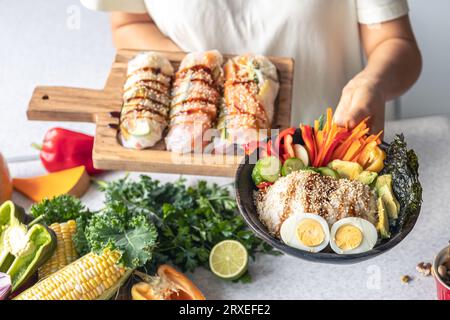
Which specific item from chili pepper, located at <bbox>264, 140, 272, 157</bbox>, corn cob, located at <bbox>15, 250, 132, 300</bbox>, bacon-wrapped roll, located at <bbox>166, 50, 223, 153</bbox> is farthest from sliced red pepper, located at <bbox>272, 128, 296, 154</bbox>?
corn cob, located at <bbox>15, 250, 132, 300</bbox>

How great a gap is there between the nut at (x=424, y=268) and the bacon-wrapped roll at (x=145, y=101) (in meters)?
0.80

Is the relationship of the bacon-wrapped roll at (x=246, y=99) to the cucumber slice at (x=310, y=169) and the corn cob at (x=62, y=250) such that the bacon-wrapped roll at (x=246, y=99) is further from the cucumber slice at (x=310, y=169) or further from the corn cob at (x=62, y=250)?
the corn cob at (x=62, y=250)

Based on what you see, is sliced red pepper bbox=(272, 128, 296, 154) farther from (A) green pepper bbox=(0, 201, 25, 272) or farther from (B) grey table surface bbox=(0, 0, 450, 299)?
(A) green pepper bbox=(0, 201, 25, 272)

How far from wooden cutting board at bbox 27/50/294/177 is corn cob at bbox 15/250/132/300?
0.97 ft

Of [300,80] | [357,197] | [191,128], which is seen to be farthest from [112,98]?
[357,197]

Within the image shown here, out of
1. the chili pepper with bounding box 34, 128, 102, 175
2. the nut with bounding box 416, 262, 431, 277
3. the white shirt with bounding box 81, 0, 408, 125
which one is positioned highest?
the white shirt with bounding box 81, 0, 408, 125

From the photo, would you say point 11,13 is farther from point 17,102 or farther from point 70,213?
point 70,213

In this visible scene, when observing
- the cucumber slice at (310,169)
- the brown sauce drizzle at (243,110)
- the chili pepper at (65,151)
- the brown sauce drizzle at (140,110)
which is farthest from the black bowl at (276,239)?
the chili pepper at (65,151)

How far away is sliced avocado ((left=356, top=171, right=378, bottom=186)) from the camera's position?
153 cm

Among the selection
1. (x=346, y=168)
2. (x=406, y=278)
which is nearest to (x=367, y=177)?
(x=346, y=168)

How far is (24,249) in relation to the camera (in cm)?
170

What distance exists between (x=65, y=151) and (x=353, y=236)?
109 cm
